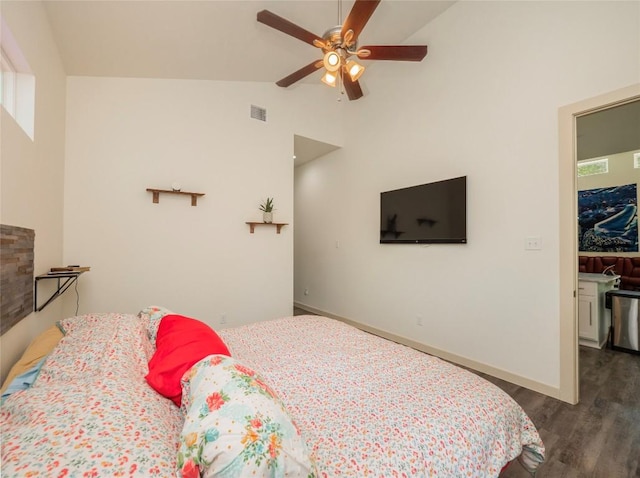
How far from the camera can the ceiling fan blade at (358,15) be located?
1.65m

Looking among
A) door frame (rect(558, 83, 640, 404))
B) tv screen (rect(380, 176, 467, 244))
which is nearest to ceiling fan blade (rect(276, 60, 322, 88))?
tv screen (rect(380, 176, 467, 244))

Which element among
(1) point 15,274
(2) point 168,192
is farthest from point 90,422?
(2) point 168,192

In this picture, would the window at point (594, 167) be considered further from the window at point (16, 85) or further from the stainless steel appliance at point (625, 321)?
the window at point (16, 85)

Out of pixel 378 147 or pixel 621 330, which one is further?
pixel 378 147

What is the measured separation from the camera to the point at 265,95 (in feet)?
11.6

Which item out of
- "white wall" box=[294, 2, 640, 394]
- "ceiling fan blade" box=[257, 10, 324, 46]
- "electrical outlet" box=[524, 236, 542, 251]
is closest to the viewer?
"ceiling fan blade" box=[257, 10, 324, 46]

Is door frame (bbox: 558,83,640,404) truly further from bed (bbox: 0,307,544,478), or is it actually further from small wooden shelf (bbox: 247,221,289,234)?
small wooden shelf (bbox: 247,221,289,234)

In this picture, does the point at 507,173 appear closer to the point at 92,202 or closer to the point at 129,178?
the point at 129,178

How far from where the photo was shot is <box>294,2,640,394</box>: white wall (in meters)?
2.17

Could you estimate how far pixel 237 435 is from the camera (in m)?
0.69

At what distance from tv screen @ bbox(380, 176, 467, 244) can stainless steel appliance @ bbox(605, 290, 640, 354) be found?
2238mm

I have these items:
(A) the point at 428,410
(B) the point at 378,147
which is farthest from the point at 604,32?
(A) the point at 428,410

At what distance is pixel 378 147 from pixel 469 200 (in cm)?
145

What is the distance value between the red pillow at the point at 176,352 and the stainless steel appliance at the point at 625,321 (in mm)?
4326
